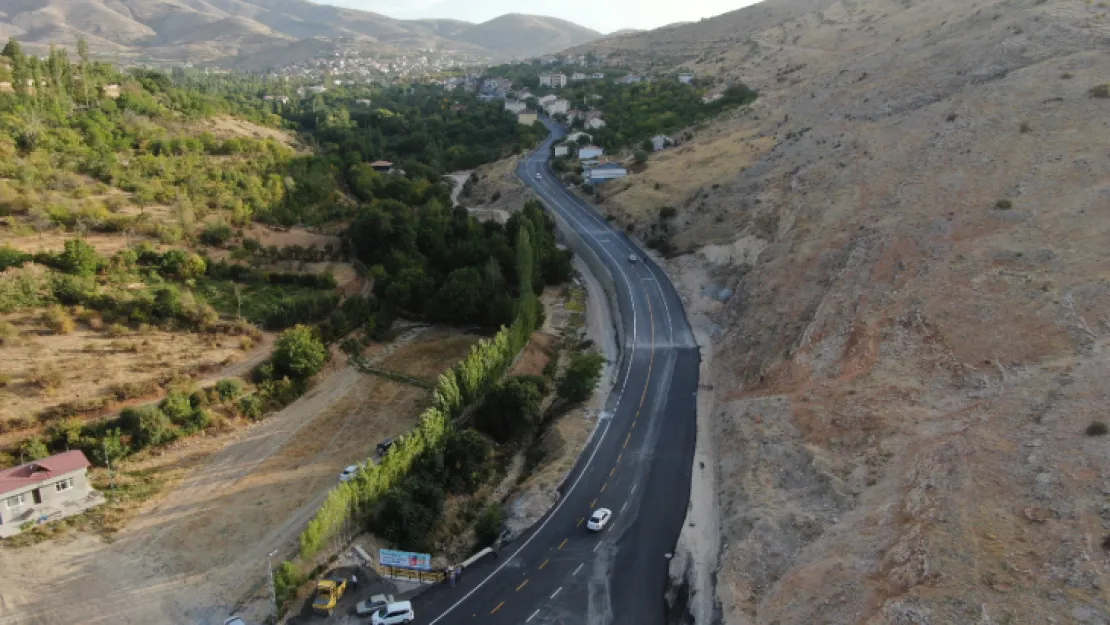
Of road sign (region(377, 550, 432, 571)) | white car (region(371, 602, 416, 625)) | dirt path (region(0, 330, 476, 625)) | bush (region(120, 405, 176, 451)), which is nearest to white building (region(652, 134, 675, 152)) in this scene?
dirt path (region(0, 330, 476, 625))

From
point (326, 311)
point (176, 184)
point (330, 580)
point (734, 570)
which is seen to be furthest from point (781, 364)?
point (176, 184)

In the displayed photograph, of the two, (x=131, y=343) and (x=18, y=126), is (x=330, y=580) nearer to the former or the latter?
(x=131, y=343)

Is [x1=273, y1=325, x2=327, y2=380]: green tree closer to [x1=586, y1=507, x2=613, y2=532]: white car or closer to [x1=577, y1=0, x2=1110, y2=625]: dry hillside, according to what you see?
[x1=586, y1=507, x2=613, y2=532]: white car

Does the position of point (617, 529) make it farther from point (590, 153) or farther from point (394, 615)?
point (590, 153)

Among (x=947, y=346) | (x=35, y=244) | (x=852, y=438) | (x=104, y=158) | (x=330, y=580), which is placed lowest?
(x=330, y=580)

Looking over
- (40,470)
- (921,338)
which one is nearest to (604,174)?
(921,338)

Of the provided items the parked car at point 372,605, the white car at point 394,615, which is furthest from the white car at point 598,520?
the parked car at point 372,605
